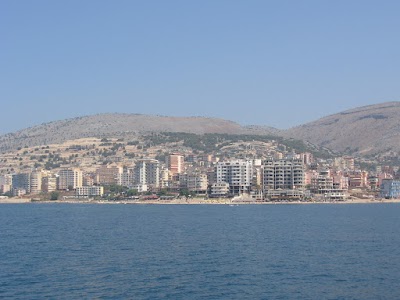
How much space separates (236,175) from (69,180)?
41137mm

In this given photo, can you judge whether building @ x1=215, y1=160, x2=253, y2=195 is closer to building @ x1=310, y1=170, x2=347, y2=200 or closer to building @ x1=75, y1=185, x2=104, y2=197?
building @ x1=310, y1=170, x2=347, y2=200

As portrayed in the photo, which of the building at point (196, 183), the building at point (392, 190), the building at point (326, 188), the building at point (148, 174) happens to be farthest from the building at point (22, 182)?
the building at point (392, 190)

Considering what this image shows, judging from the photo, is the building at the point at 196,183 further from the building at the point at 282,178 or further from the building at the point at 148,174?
the building at the point at 282,178

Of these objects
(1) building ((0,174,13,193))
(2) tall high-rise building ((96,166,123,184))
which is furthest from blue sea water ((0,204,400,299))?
(1) building ((0,174,13,193))

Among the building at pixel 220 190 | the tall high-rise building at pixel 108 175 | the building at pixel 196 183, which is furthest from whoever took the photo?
the tall high-rise building at pixel 108 175

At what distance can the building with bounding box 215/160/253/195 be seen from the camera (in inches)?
4934

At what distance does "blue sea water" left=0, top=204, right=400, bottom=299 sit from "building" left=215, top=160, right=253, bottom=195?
7061 cm

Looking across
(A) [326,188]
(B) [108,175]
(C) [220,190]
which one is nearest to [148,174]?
(B) [108,175]

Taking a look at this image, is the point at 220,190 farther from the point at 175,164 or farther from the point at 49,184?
the point at 49,184

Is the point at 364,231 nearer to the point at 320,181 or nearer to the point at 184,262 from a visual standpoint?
the point at 184,262

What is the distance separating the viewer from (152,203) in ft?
395

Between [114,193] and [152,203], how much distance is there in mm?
17889

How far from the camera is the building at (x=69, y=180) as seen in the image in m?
149

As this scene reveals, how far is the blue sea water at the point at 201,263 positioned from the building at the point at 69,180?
9581 cm
